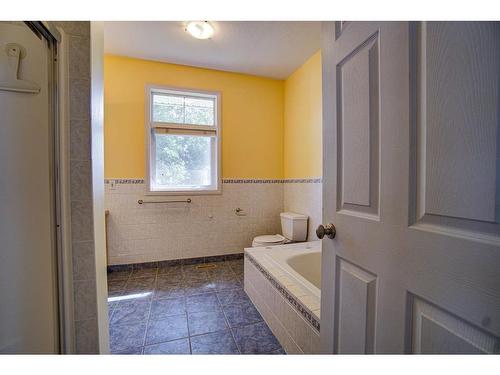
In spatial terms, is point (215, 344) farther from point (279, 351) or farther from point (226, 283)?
point (226, 283)

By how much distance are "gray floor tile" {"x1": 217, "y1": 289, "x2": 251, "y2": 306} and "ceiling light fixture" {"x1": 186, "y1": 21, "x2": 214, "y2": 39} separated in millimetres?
2454

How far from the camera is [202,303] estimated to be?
1871 mm

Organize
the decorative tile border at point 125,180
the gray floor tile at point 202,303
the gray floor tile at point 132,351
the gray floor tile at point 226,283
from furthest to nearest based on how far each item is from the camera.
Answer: the decorative tile border at point 125,180 → the gray floor tile at point 226,283 → the gray floor tile at point 202,303 → the gray floor tile at point 132,351

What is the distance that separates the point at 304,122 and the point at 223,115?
105 cm

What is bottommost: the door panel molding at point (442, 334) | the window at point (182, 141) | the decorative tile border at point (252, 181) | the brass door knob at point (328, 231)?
the door panel molding at point (442, 334)

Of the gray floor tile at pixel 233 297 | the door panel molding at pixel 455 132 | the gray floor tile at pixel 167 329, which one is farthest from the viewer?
the gray floor tile at pixel 233 297

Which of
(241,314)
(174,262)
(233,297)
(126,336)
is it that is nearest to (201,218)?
(174,262)

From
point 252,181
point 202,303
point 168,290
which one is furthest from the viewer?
point 252,181

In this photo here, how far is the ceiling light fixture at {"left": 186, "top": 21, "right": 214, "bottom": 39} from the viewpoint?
1952mm

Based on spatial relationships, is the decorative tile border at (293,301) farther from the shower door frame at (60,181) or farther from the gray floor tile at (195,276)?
the shower door frame at (60,181)

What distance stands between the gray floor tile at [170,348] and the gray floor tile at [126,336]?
92 millimetres

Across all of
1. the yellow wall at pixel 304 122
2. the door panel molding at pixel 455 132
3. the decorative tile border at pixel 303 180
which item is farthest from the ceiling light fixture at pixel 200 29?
the door panel molding at pixel 455 132

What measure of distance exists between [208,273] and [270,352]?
4.25 ft

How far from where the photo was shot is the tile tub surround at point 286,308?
114 centimetres
